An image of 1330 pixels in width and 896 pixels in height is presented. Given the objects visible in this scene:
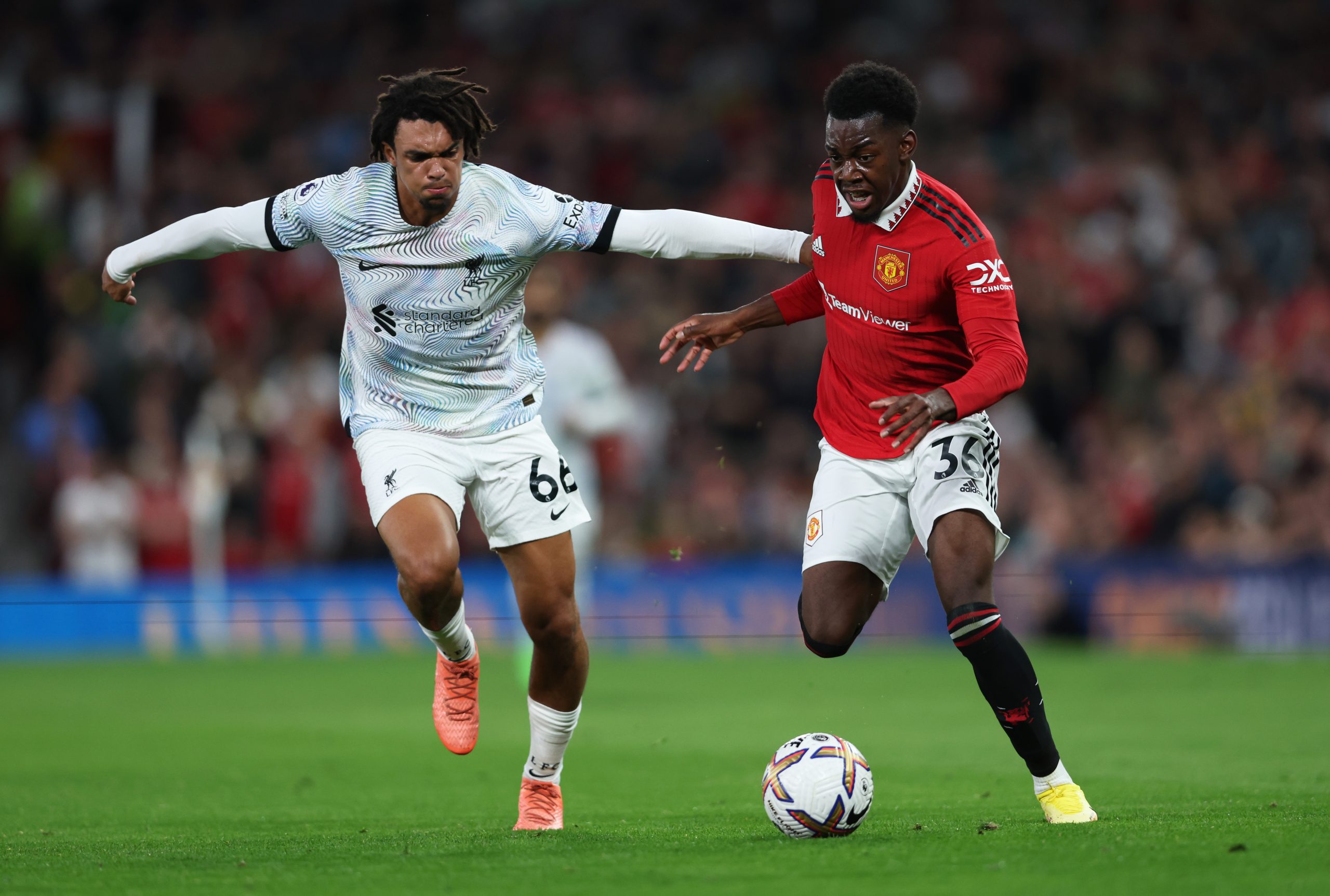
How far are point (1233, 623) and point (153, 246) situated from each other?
37.6 ft

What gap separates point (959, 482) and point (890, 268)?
2.78 feet

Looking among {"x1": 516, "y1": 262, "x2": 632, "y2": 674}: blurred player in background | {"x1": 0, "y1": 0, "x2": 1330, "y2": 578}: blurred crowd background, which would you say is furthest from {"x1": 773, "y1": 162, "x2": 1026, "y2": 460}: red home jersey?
{"x1": 0, "y1": 0, "x2": 1330, "y2": 578}: blurred crowd background

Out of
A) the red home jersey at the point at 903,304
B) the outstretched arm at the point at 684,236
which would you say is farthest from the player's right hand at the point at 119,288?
the red home jersey at the point at 903,304

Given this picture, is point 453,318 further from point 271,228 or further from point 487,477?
point 271,228

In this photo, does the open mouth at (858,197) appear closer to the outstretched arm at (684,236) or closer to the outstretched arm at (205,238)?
the outstretched arm at (684,236)

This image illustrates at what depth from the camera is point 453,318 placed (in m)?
6.59

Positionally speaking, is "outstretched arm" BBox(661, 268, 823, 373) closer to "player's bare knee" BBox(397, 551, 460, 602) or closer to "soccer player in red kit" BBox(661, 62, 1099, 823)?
"soccer player in red kit" BBox(661, 62, 1099, 823)

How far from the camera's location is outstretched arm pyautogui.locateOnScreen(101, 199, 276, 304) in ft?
21.5

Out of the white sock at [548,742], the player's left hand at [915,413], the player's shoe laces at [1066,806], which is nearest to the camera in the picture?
the player's left hand at [915,413]

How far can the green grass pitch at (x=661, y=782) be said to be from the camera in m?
5.19

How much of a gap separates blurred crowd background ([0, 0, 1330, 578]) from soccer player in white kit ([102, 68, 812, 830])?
9511 mm

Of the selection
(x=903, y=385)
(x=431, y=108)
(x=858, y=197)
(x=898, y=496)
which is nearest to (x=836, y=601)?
(x=898, y=496)

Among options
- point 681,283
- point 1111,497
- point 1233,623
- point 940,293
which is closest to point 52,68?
point 681,283

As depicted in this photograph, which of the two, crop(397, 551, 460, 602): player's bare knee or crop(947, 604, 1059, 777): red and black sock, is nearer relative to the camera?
crop(947, 604, 1059, 777): red and black sock
